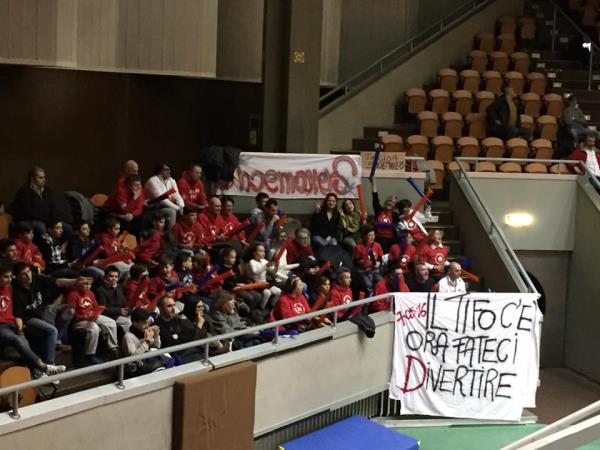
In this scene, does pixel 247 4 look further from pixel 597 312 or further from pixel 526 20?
pixel 597 312

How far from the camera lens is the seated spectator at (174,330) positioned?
9.29 m

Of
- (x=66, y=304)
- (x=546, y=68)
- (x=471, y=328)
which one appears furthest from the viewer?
(x=546, y=68)

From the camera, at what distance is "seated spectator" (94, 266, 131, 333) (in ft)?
31.2

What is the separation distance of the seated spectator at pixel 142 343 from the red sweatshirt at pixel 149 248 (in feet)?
6.27

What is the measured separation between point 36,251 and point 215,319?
6.36 feet

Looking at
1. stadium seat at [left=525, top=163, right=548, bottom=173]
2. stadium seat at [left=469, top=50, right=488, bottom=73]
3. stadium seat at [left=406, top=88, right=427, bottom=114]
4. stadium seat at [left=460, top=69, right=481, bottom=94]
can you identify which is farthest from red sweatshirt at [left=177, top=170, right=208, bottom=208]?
stadium seat at [left=469, top=50, right=488, bottom=73]

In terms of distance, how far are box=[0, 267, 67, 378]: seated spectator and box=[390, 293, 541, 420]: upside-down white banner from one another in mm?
4383

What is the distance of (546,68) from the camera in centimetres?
1931

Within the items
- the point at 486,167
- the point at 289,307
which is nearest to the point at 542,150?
the point at 486,167

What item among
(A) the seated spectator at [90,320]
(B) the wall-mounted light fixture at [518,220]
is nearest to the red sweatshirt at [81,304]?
(A) the seated spectator at [90,320]

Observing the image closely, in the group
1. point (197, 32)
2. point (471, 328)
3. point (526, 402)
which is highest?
point (197, 32)

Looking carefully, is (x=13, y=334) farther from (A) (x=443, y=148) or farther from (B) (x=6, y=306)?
(A) (x=443, y=148)

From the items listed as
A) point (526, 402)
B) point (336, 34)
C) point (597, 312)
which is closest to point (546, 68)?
point (336, 34)

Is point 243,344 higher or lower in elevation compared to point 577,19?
lower
